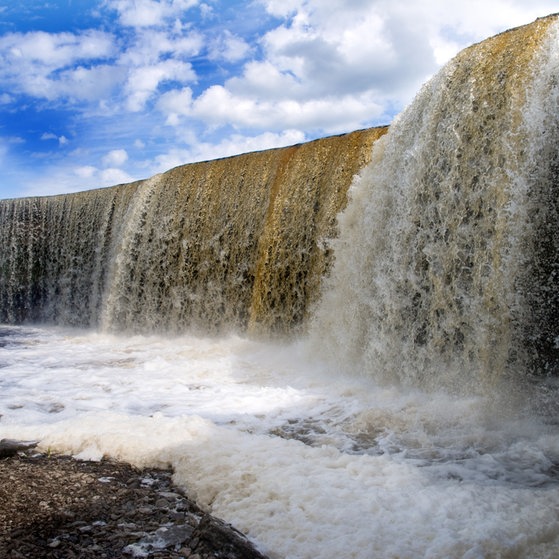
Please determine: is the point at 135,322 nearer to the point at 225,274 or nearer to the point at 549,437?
the point at 225,274

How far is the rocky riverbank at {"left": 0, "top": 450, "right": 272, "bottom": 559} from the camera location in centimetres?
259

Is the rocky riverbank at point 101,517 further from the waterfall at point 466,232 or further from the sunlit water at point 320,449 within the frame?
the waterfall at point 466,232

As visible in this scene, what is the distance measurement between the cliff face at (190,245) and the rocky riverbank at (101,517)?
524cm

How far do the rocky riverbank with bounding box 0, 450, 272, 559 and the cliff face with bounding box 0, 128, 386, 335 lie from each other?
5243 millimetres

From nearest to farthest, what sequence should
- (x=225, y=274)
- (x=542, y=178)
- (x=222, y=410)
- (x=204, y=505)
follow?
(x=204, y=505)
(x=542, y=178)
(x=222, y=410)
(x=225, y=274)

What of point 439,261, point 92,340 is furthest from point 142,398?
point 92,340

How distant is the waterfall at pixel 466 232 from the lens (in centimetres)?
512

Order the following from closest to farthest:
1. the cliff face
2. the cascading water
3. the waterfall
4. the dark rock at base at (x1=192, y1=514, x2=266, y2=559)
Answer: the dark rock at base at (x1=192, y1=514, x2=266, y2=559), the cascading water, the waterfall, the cliff face

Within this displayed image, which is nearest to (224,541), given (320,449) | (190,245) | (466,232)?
(320,449)

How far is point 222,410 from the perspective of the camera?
18.4 feet

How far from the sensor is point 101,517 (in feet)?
9.82

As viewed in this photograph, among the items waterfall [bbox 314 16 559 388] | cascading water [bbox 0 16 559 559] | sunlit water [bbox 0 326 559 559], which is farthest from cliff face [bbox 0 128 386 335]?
sunlit water [bbox 0 326 559 559]

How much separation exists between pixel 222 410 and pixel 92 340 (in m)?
6.56

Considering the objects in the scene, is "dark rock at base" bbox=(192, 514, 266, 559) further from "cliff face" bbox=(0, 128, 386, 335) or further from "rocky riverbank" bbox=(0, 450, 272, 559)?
"cliff face" bbox=(0, 128, 386, 335)
